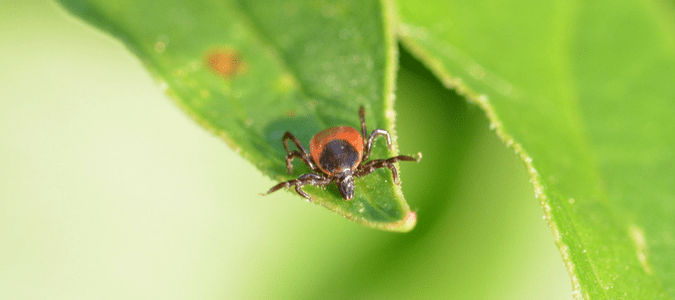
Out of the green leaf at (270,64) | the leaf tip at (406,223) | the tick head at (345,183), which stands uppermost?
the green leaf at (270,64)

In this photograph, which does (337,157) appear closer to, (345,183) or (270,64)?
(345,183)

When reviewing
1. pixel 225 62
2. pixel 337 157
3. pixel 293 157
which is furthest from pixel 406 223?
pixel 225 62

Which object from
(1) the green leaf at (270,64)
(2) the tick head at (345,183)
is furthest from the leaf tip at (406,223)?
(2) the tick head at (345,183)

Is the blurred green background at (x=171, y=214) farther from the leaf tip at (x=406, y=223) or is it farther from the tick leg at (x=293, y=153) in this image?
the leaf tip at (x=406, y=223)

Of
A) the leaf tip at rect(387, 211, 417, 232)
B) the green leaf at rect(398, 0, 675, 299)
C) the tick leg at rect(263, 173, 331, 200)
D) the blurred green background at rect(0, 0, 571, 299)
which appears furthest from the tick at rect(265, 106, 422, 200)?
the green leaf at rect(398, 0, 675, 299)

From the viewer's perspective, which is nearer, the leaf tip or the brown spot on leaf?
the leaf tip

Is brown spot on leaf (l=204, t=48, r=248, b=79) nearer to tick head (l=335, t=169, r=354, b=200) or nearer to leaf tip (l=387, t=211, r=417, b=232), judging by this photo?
tick head (l=335, t=169, r=354, b=200)
